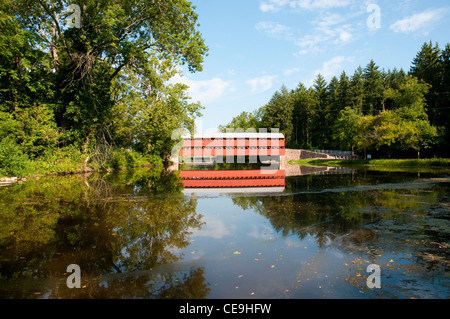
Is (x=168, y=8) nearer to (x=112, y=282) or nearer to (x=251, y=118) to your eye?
(x=112, y=282)

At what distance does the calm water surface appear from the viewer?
13.4 ft

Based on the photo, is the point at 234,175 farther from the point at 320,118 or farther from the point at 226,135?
the point at 320,118

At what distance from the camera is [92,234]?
6.71m

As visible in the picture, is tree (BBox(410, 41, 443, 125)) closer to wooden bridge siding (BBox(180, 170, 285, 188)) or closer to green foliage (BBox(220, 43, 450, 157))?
green foliage (BBox(220, 43, 450, 157))

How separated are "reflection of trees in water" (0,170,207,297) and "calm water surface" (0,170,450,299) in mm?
29

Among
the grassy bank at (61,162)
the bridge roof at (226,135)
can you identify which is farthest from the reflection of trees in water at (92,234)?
the bridge roof at (226,135)

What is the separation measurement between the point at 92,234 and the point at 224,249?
334 centimetres

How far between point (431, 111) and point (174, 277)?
179 feet

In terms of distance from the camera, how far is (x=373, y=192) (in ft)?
44.6

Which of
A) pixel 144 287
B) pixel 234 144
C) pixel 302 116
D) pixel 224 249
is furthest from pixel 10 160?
pixel 302 116

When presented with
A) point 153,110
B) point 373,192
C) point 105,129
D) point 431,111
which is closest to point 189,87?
point 153,110

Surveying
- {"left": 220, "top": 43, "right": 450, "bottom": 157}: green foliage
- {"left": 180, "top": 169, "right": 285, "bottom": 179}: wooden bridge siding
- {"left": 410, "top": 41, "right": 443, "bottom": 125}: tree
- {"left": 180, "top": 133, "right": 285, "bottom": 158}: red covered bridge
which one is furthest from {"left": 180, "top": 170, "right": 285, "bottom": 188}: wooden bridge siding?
{"left": 410, "top": 41, "right": 443, "bottom": 125}: tree

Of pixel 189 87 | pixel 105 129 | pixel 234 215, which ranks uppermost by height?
pixel 189 87

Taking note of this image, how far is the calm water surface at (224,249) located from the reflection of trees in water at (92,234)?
29mm
